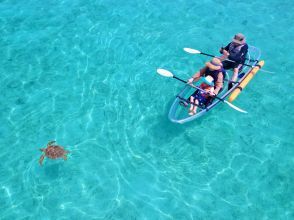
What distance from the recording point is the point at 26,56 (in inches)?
465

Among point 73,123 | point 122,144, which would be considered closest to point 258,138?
point 122,144

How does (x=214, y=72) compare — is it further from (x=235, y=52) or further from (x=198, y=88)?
(x=235, y=52)

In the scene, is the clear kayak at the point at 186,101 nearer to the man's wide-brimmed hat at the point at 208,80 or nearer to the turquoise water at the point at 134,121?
the turquoise water at the point at 134,121

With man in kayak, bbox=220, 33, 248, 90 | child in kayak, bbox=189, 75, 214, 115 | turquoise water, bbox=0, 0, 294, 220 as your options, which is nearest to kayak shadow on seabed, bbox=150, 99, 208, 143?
turquoise water, bbox=0, 0, 294, 220

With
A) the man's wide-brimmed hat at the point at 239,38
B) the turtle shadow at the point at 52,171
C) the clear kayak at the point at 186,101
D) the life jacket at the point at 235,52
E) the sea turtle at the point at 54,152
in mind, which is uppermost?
the man's wide-brimmed hat at the point at 239,38

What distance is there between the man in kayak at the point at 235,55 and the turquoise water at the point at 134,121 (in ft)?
3.53

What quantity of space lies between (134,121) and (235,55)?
3971mm

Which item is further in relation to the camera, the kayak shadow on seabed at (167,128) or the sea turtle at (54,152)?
the kayak shadow on seabed at (167,128)

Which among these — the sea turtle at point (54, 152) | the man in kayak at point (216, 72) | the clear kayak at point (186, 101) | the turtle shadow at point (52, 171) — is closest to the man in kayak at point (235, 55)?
the clear kayak at point (186, 101)

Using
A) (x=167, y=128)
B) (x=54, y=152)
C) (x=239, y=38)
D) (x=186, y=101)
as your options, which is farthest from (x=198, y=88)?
(x=54, y=152)

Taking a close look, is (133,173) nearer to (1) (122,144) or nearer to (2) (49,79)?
(1) (122,144)

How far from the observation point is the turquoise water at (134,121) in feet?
26.5

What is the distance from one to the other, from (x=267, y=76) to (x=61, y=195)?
8.33 m

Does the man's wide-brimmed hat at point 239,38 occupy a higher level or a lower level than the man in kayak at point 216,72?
higher
